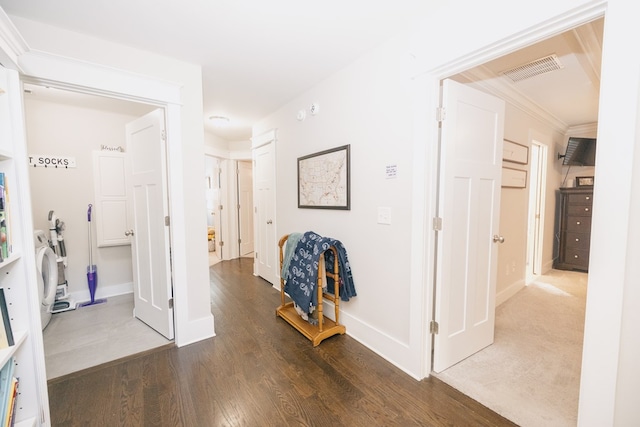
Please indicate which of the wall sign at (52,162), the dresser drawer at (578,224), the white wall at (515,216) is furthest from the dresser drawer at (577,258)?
the wall sign at (52,162)

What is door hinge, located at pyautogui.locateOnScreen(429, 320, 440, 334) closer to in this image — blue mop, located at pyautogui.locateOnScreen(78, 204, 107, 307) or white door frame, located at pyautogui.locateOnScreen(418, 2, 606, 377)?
white door frame, located at pyautogui.locateOnScreen(418, 2, 606, 377)

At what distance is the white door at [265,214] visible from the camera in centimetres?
358

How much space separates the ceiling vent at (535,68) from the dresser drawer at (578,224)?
9.80ft

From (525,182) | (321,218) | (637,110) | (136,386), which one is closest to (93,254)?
(136,386)

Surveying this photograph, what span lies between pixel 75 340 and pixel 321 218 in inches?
97.0

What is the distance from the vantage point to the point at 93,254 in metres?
3.29

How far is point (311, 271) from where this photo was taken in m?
2.22

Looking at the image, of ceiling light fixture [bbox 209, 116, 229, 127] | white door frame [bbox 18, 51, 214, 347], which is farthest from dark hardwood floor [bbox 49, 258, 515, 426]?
ceiling light fixture [bbox 209, 116, 229, 127]

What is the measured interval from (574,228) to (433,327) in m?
4.16

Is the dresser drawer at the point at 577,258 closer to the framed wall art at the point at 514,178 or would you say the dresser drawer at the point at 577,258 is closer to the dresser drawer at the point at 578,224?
the dresser drawer at the point at 578,224

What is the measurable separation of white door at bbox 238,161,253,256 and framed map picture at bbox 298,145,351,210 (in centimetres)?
277

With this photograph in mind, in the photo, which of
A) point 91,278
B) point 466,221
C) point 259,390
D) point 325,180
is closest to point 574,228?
point 466,221

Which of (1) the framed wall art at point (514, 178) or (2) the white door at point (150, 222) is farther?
(1) the framed wall art at point (514, 178)

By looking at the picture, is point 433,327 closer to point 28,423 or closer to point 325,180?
point 325,180
